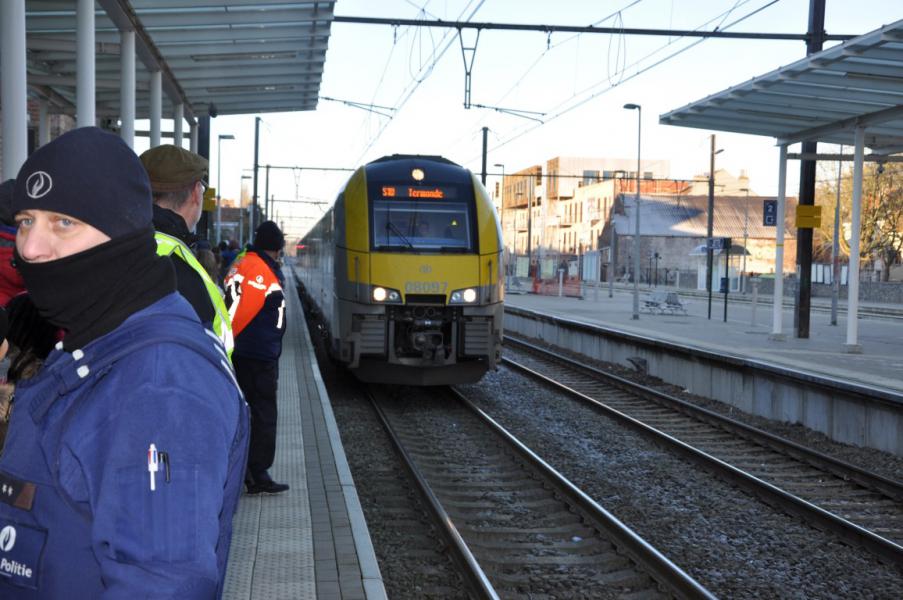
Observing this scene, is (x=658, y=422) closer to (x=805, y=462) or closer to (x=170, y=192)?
(x=805, y=462)

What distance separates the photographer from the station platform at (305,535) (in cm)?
498

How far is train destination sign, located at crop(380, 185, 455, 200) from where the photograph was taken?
13.2 m

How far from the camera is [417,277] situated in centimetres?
1278

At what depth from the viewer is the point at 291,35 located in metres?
15.2

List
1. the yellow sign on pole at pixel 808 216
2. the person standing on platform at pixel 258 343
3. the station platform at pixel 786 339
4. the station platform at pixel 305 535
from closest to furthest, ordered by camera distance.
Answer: the station platform at pixel 305 535 < the person standing on platform at pixel 258 343 < the station platform at pixel 786 339 < the yellow sign on pole at pixel 808 216

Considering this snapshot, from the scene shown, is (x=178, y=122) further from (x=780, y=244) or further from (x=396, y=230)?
(x=780, y=244)

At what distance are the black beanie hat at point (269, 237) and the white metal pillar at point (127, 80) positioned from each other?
22.8 feet

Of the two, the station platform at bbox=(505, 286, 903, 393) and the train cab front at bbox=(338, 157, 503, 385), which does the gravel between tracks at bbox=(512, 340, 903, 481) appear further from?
the train cab front at bbox=(338, 157, 503, 385)

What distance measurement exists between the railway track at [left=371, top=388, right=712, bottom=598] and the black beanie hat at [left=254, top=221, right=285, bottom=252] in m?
2.37

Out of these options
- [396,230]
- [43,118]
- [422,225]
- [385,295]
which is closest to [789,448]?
[385,295]

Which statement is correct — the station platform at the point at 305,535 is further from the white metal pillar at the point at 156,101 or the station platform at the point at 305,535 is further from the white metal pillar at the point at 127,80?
the white metal pillar at the point at 156,101

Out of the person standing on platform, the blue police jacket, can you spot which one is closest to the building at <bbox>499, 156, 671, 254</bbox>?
the person standing on platform

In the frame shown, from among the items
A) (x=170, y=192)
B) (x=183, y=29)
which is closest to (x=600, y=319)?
(x=183, y=29)

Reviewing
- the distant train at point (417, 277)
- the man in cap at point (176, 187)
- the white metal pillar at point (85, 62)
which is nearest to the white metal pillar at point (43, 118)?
the white metal pillar at point (85, 62)
